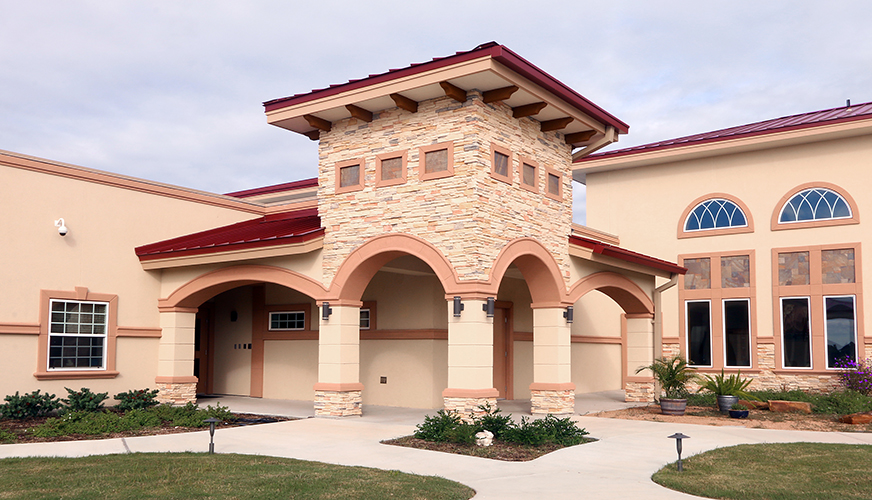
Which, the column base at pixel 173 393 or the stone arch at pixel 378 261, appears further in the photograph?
the column base at pixel 173 393

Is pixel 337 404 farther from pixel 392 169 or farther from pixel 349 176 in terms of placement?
pixel 392 169

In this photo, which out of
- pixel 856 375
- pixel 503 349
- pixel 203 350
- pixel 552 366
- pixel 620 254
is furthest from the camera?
pixel 203 350

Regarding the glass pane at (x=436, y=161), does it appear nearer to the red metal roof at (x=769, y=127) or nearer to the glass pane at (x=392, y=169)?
the glass pane at (x=392, y=169)

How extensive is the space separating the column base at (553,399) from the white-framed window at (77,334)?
9522 millimetres

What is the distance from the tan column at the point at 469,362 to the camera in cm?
1364

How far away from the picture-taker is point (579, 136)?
1683 cm

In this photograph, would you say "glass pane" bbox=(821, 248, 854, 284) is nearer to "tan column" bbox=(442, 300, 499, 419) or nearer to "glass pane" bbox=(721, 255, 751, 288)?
"glass pane" bbox=(721, 255, 751, 288)

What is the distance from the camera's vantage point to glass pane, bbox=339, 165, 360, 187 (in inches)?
616

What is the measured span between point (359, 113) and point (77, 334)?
7.84 m

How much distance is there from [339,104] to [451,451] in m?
7.34

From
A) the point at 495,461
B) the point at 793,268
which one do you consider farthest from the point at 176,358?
the point at 793,268

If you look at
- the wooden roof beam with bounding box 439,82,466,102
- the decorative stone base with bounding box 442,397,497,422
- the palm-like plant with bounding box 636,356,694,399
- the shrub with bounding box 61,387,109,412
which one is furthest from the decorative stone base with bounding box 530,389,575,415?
the shrub with bounding box 61,387,109,412

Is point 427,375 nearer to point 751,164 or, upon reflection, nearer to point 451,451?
point 451,451

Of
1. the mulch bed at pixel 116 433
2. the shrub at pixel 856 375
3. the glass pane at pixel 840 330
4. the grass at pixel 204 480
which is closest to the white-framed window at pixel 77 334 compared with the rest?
the mulch bed at pixel 116 433
